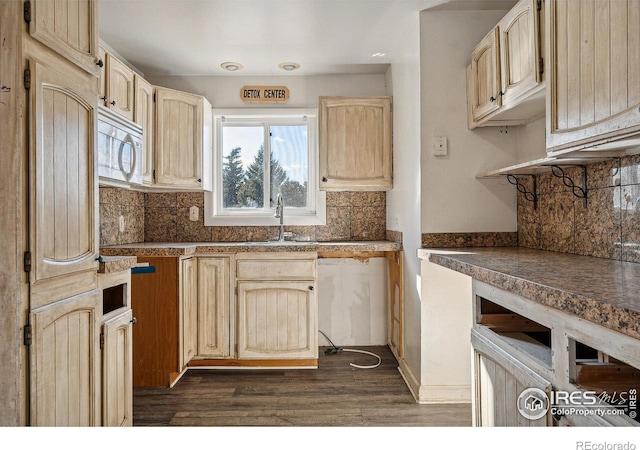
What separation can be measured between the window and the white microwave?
95cm

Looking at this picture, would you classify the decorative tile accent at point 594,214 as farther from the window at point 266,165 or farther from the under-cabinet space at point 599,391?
the window at point 266,165

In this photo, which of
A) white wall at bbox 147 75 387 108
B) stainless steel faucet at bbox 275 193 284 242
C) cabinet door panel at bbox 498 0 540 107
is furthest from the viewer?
white wall at bbox 147 75 387 108

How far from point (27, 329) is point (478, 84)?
240 centimetres

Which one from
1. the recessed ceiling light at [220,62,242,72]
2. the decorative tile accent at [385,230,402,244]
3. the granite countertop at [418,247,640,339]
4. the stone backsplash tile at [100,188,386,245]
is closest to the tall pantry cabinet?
the granite countertop at [418,247,640,339]

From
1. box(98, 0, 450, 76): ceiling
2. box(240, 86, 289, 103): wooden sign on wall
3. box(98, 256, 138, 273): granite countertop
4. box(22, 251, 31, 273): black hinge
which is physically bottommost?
box(98, 256, 138, 273): granite countertop

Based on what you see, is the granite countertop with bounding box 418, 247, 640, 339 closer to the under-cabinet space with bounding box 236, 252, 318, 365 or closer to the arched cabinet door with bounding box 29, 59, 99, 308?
the under-cabinet space with bounding box 236, 252, 318, 365

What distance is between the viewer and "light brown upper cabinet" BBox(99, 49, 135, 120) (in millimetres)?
2471

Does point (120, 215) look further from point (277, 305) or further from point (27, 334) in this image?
point (27, 334)

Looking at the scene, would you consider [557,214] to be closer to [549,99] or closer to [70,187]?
[549,99]

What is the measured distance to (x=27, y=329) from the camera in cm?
129

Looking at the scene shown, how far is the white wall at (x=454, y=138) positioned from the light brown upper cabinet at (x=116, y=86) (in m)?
1.87

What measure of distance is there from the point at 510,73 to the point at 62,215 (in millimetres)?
2028

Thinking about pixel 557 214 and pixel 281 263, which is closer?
pixel 557 214
